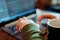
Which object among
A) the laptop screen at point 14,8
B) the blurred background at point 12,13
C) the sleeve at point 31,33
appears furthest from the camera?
the laptop screen at point 14,8

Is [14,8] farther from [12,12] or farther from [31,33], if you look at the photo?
[31,33]

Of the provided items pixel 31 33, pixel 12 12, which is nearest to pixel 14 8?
pixel 12 12

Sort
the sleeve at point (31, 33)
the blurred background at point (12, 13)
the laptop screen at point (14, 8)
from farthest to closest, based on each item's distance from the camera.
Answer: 1. the laptop screen at point (14, 8)
2. the blurred background at point (12, 13)
3. the sleeve at point (31, 33)

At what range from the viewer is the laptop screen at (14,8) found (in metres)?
0.84

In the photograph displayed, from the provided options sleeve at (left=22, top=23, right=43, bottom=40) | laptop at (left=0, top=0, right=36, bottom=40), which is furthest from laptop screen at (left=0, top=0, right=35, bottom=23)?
sleeve at (left=22, top=23, right=43, bottom=40)

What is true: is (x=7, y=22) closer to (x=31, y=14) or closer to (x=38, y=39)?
(x=31, y=14)

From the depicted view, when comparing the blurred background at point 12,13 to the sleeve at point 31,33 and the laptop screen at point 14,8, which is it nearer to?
the laptop screen at point 14,8

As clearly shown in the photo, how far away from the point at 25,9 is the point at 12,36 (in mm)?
399

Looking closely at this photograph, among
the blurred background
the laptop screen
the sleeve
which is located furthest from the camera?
the laptop screen

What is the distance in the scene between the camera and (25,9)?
38.9 inches

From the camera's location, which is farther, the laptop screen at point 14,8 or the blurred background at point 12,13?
the laptop screen at point 14,8

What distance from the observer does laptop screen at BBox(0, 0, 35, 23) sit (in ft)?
2.76

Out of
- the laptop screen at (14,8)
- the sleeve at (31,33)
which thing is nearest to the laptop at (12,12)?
the laptop screen at (14,8)

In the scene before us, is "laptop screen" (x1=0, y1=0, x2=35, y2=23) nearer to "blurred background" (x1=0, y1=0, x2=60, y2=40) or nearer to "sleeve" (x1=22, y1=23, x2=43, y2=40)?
"blurred background" (x1=0, y1=0, x2=60, y2=40)
